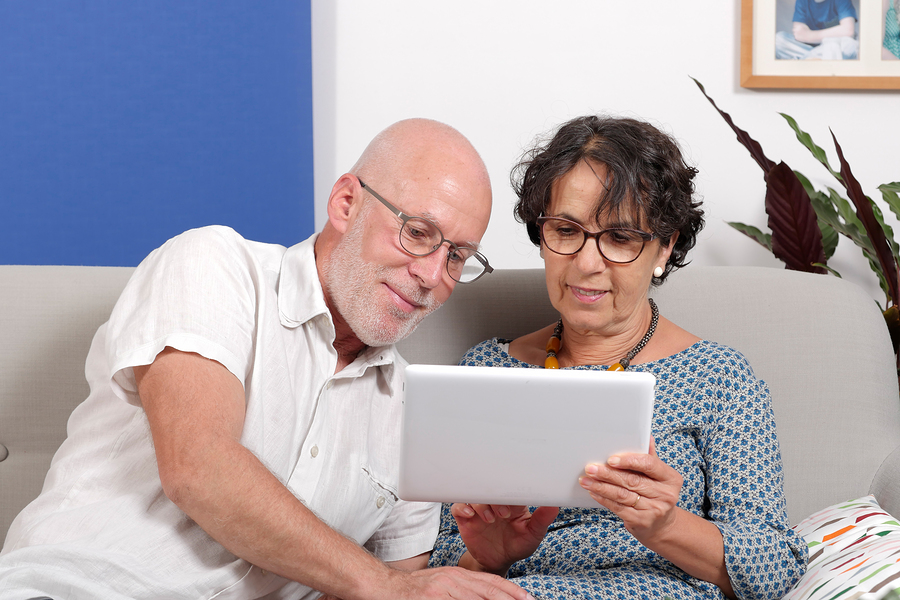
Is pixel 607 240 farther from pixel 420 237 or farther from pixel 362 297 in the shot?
pixel 362 297

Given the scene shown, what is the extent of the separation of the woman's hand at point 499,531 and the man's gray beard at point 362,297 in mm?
323

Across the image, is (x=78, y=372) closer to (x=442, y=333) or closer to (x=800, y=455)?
(x=442, y=333)

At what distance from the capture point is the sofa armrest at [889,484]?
54.7 inches

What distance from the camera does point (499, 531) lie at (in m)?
1.22

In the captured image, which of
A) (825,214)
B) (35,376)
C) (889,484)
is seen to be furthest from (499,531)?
(825,214)

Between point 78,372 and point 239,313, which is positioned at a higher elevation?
point 239,313

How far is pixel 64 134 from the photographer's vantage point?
2.00 m

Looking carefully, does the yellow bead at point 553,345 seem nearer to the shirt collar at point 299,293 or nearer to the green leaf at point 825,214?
the shirt collar at point 299,293

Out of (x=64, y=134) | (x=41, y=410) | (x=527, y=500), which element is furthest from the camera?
(x=64, y=134)

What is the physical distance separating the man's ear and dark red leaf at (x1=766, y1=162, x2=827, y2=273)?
1.24m

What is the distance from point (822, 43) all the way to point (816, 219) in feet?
2.05

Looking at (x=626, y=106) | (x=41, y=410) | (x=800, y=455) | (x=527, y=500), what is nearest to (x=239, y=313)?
(x=527, y=500)

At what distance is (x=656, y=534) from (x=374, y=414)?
55 centimetres

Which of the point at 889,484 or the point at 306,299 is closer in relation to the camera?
the point at 306,299
